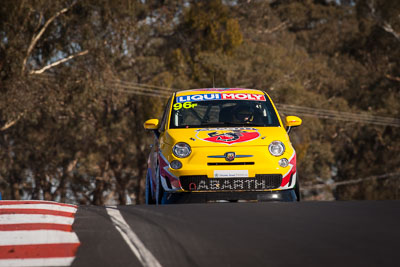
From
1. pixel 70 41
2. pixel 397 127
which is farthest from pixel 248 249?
pixel 397 127

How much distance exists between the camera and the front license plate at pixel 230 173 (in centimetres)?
944

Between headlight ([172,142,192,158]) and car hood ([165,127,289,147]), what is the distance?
6 centimetres

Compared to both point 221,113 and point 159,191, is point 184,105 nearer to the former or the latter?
point 221,113

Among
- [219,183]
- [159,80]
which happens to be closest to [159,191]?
[219,183]

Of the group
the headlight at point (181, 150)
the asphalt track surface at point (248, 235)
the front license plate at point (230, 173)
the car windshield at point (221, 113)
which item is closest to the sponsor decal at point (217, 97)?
Result: the car windshield at point (221, 113)

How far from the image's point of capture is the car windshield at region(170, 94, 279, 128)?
1036 centimetres

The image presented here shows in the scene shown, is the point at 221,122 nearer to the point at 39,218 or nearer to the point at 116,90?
the point at 39,218

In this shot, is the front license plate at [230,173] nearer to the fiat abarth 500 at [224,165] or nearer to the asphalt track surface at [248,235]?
the fiat abarth 500 at [224,165]

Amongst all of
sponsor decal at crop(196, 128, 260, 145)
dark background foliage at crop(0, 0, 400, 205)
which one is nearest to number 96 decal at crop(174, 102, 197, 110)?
sponsor decal at crop(196, 128, 260, 145)

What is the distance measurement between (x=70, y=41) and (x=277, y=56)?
14.5m

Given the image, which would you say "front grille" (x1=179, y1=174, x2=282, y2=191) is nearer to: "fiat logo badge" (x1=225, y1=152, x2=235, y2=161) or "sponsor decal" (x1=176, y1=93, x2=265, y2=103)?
"fiat logo badge" (x1=225, y1=152, x2=235, y2=161)

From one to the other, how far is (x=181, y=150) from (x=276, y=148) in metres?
1.18

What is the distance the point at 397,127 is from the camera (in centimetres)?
4669

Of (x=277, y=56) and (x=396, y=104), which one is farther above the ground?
(x=277, y=56)
